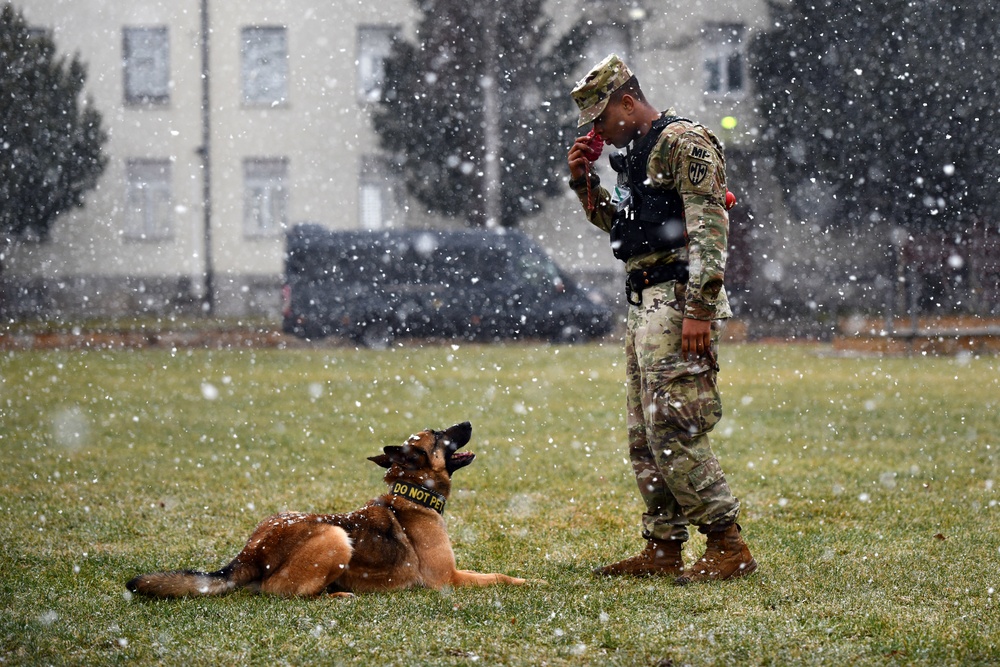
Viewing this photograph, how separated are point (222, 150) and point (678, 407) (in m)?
25.0

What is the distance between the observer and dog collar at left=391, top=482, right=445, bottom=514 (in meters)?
4.30

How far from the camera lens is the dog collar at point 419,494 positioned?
14.1 feet

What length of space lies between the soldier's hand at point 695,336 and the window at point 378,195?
919 inches

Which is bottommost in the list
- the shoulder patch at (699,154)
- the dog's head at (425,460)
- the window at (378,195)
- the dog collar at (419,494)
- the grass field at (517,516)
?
the grass field at (517,516)

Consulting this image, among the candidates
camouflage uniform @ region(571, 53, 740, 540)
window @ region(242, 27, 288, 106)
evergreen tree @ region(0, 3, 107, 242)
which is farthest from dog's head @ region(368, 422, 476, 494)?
window @ region(242, 27, 288, 106)

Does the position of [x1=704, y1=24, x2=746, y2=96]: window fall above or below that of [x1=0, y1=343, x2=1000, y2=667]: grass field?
above

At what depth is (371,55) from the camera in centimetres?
2762

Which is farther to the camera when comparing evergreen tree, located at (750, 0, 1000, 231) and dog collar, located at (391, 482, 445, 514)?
evergreen tree, located at (750, 0, 1000, 231)

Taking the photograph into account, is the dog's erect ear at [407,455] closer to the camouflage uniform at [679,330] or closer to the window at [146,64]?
the camouflage uniform at [679,330]

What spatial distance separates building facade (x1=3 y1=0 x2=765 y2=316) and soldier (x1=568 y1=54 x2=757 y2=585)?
22078 millimetres

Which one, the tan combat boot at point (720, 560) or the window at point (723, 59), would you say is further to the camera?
the window at point (723, 59)

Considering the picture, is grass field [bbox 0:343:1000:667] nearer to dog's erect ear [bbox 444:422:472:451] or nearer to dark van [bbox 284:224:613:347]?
dog's erect ear [bbox 444:422:472:451]

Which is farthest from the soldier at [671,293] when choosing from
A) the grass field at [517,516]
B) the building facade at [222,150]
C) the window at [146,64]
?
the window at [146,64]

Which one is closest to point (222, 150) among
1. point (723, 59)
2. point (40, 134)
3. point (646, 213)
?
point (40, 134)
